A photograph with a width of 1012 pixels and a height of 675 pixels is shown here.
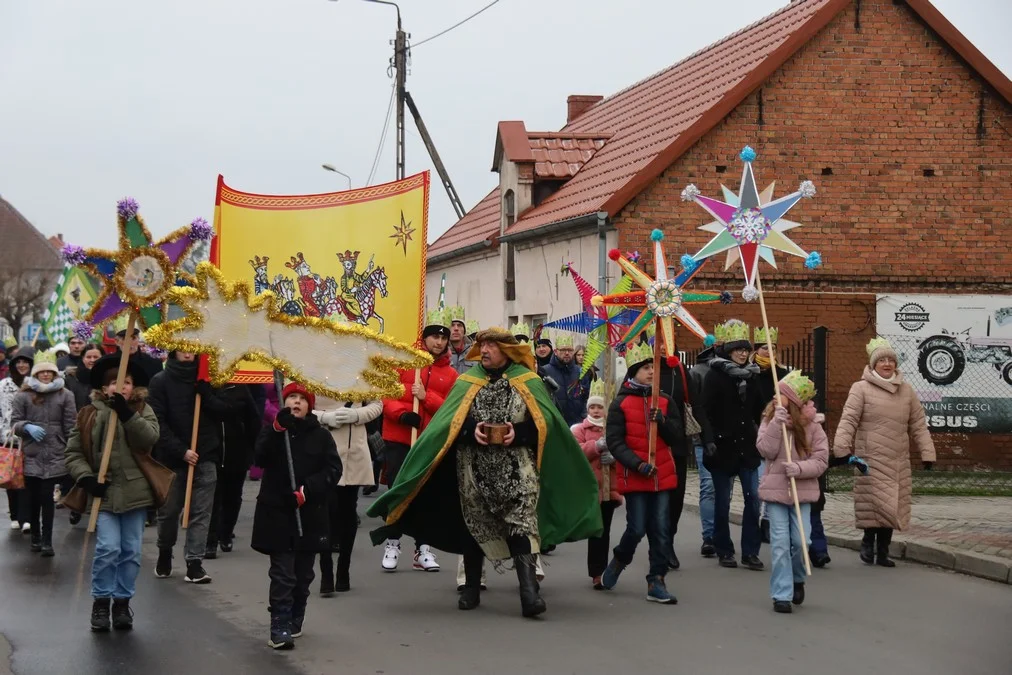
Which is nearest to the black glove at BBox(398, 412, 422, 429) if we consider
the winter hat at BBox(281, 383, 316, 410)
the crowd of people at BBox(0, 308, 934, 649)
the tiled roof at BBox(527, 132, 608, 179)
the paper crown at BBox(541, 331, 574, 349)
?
the crowd of people at BBox(0, 308, 934, 649)

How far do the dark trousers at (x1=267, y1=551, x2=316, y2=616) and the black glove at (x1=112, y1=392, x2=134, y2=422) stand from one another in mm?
1243

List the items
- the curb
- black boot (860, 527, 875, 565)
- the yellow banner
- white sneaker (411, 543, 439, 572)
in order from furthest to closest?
black boot (860, 527, 875, 565), the yellow banner, white sneaker (411, 543, 439, 572), the curb

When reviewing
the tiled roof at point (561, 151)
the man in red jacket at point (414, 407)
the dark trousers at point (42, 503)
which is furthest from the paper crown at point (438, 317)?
the tiled roof at point (561, 151)

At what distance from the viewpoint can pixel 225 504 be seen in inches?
470

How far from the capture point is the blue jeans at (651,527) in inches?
366

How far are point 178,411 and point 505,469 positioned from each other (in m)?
2.94

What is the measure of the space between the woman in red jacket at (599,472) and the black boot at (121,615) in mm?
3284

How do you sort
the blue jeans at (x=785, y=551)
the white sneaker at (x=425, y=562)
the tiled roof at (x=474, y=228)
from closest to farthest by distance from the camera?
the blue jeans at (x=785, y=551) < the white sneaker at (x=425, y=562) < the tiled roof at (x=474, y=228)

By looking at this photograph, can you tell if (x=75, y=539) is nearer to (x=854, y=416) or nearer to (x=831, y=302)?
(x=854, y=416)

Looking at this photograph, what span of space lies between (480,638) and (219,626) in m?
1.57

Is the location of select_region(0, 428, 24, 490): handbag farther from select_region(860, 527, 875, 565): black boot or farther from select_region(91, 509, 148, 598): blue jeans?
select_region(860, 527, 875, 565): black boot

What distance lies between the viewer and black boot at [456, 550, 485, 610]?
9016 millimetres

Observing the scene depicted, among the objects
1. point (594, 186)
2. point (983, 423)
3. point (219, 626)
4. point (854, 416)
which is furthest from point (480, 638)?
point (594, 186)

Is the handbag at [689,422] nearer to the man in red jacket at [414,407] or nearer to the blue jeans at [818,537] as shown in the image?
the blue jeans at [818,537]
